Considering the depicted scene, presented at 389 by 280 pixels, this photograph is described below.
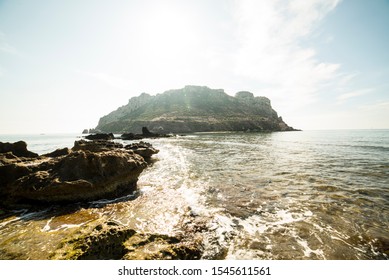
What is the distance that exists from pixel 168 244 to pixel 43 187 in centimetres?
829

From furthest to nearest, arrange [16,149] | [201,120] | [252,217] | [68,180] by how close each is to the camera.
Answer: [201,120] < [16,149] < [68,180] < [252,217]

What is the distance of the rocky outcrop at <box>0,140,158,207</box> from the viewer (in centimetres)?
1012

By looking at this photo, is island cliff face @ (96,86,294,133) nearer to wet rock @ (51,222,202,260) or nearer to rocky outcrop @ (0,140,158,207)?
rocky outcrop @ (0,140,158,207)

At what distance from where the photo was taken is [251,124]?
506 feet

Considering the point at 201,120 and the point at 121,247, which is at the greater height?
the point at 201,120

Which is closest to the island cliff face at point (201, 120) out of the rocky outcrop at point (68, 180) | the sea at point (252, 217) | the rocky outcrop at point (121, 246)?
the rocky outcrop at point (68, 180)

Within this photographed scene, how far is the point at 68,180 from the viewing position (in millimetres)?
10648

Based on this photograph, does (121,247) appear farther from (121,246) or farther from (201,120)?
(201,120)

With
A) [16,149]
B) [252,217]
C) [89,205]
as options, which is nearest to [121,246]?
[252,217]

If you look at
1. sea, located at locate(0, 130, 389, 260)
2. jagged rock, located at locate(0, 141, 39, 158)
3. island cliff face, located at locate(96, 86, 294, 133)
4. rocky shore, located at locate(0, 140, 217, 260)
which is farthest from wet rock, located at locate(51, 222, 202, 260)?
island cliff face, located at locate(96, 86, 294, 133)

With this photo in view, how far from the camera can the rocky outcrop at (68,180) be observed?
10.1 m

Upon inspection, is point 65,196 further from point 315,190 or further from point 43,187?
point 315,190

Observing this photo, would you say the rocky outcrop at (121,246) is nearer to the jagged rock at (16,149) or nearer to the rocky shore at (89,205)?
the rocky shore at (89,205)
